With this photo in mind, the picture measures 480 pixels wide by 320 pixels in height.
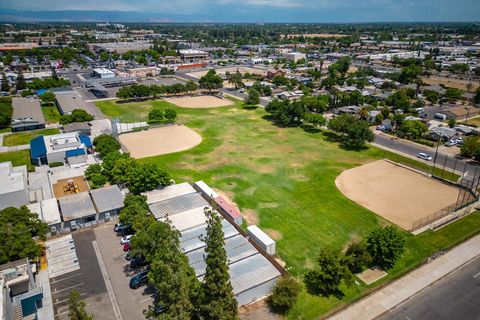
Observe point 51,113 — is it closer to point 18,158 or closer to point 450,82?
point 18,158

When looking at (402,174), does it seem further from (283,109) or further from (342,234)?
(283,109)

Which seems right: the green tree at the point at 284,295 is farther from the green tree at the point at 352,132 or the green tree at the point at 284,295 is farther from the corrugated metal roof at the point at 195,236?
the green tree at the point at 352,132

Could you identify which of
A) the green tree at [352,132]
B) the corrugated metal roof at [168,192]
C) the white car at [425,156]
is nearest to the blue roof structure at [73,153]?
the corrugated metal roof at [168,192]

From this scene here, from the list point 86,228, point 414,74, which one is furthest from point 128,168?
point 414,74

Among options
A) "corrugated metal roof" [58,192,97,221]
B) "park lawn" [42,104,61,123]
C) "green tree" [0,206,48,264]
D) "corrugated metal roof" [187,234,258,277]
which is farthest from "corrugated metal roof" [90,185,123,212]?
"park lawn" [42,104,61,123]

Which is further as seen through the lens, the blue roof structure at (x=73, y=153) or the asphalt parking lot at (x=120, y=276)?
the blue roof structure at (x=73, y=153)
